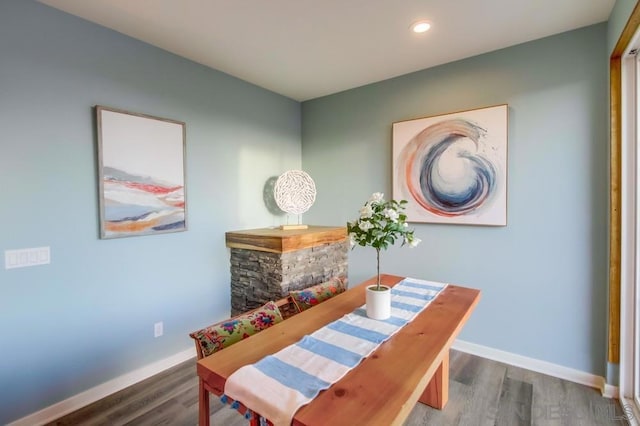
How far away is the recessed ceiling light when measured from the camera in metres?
2.10

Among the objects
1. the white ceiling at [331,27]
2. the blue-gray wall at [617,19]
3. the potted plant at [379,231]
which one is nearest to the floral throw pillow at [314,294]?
the potted plant at [379,231]

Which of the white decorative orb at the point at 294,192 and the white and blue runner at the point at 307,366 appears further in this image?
the white decorative orb at the point at 294,192

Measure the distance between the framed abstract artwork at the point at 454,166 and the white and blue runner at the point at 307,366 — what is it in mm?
1335

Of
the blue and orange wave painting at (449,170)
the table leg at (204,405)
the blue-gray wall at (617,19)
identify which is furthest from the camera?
the blue and orange wave painting at (449,170)

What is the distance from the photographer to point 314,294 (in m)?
2.03

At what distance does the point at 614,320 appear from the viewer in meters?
2.03

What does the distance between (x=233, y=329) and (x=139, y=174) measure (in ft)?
4.75

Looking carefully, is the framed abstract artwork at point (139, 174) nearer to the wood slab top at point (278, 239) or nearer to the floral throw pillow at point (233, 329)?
the wood slab top at point (278, 239)

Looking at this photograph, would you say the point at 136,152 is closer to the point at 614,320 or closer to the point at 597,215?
the point at 597,215

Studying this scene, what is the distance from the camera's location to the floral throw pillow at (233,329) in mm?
→ 1410

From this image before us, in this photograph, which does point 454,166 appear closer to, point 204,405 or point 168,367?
point 204,405

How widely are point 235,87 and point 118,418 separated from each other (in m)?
2.73

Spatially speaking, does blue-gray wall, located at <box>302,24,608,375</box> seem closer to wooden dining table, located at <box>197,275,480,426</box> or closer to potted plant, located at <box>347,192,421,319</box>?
wooden dining table, located at <box>197,275,480,426</box>

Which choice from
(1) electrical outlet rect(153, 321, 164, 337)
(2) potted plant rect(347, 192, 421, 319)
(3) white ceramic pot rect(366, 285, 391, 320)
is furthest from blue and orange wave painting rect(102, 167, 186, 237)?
(3) white ceramic pot rect(366, 285, 391, 320)
